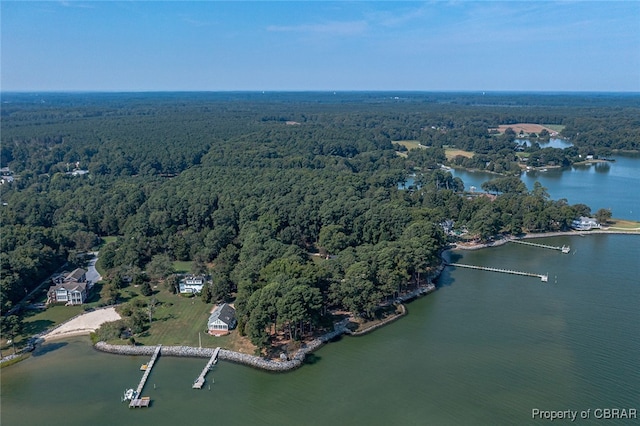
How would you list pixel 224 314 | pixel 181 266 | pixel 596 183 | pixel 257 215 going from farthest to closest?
pixel 596 183, pixel 257 215, pixel 181 266, pixel 224 314

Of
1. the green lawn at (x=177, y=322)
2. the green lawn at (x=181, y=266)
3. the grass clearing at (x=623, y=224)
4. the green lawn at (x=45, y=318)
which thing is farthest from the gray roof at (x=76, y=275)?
the grass clearing at (x=623, y=224)

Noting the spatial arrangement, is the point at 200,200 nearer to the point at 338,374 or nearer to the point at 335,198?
the point at 335,198

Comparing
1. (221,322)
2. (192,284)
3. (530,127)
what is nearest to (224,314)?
(221,322)

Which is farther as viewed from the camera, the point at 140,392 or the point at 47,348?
the point at 47,348

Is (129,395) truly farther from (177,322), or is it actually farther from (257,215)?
(257,215)

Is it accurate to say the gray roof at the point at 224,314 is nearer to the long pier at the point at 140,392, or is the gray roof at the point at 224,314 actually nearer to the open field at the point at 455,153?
the long pier at the point at 140,392

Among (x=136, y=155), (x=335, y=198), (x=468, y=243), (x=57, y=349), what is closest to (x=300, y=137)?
(x=136, y=155)
